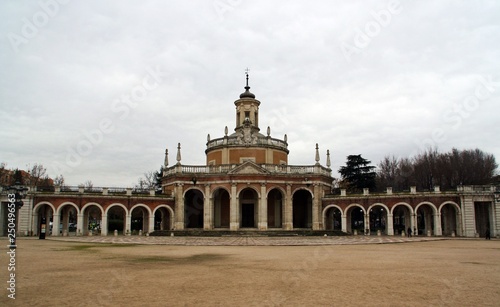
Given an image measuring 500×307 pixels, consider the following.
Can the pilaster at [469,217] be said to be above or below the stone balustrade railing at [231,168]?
below

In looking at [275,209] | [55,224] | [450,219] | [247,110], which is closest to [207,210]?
[275,209]

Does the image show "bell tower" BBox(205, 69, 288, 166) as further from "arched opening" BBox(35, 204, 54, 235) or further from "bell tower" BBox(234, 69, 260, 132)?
"arched opening" BBox(35, 204, 54, 235)

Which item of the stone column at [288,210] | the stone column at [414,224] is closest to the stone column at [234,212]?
the stone column at [288,210]

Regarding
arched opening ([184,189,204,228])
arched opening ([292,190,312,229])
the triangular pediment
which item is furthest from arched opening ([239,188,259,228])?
arched opening ([292,190,312,229])

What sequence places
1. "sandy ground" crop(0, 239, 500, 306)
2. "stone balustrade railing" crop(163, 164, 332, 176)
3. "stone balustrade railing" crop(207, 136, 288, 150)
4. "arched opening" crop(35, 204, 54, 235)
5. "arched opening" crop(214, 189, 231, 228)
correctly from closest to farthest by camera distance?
1. "sandy ground" crop(0, 239, 500, 306)
2. "arched opening" crop(35, 204, 54, 235)
3. "stone balustrade railing" crop(163, 164, 332, 176)
4. "arched opening" crop(214, 189, 231, 228)
5. "stone balustrade railing" crop(207, 136, 288, 150)

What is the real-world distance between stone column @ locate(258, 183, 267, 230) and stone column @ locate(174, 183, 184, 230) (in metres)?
8.89

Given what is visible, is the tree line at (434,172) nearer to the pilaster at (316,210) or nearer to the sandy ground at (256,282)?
the pilaster at (316,210)

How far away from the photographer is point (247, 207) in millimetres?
51031

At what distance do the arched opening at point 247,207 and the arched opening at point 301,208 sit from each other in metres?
5.79

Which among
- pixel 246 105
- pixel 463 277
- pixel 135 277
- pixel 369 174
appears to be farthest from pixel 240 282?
pixel 369 174

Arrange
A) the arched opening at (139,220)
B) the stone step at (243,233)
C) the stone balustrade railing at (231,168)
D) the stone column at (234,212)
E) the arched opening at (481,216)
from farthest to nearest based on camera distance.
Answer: the arched opening at (139,220) → the stone balustrade railing at (231,168) → the stone column at (234,212) → the arched opening at (481,216) → the stone step at (243,233)

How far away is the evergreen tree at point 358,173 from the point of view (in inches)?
2562

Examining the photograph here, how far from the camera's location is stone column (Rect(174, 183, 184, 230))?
48281 millimetres

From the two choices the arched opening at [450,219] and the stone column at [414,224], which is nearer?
the stone column at [414,224]
